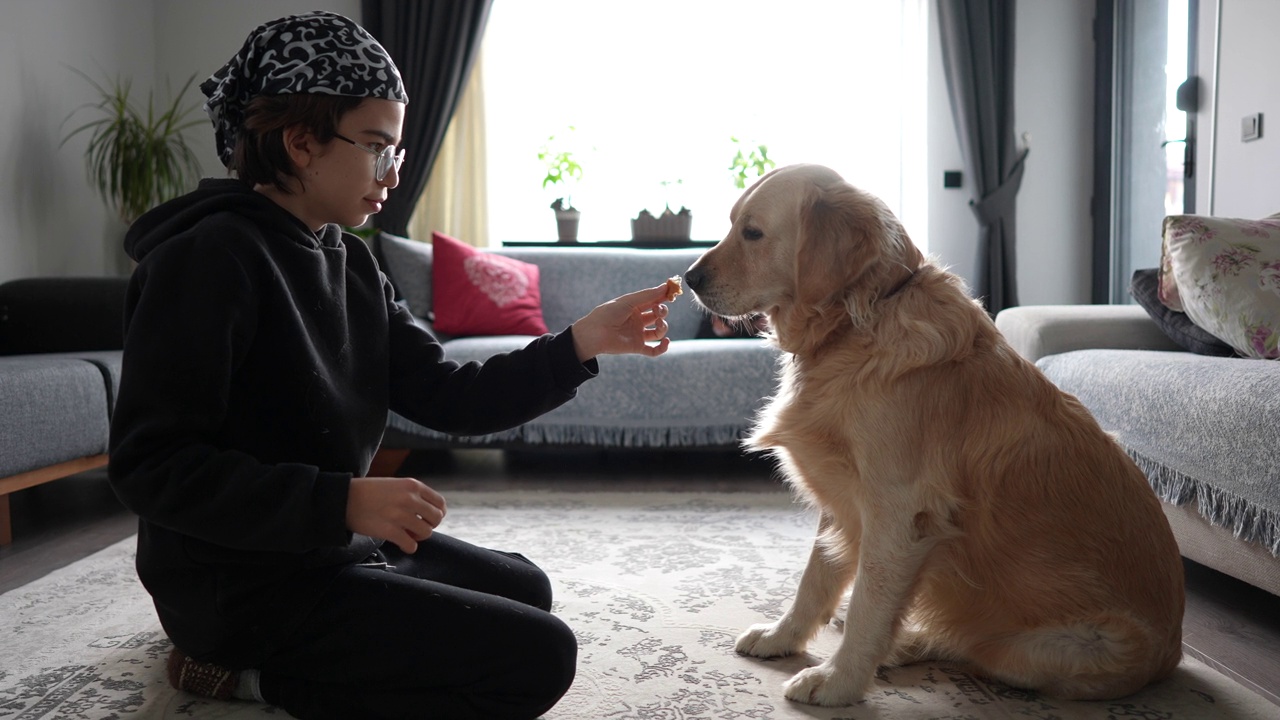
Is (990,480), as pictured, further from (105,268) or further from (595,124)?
(105,268)

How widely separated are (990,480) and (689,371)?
75.4 inches

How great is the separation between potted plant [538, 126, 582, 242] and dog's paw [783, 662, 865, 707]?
11.7 feet

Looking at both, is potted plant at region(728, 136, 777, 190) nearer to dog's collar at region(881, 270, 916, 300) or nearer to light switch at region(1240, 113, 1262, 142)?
light switch at region(1240, 113, 1262, 142)

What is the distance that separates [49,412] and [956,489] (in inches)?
90.3

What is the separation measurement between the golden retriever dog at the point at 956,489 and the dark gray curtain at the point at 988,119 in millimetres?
3766

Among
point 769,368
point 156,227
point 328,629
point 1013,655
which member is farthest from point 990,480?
point 769,368

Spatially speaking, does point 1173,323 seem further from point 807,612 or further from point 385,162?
point 385,162

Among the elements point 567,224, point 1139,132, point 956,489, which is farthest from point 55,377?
point 1139,132

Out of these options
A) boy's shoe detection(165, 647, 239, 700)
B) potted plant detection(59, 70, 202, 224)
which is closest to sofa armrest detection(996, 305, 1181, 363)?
boy's shoe detection(165, 647, 239, 700)

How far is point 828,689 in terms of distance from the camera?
1.38 meters

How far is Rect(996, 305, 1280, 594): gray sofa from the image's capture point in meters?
1.62

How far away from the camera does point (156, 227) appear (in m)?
1.23

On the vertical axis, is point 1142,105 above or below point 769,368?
above

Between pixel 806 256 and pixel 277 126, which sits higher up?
pixel 277 126
